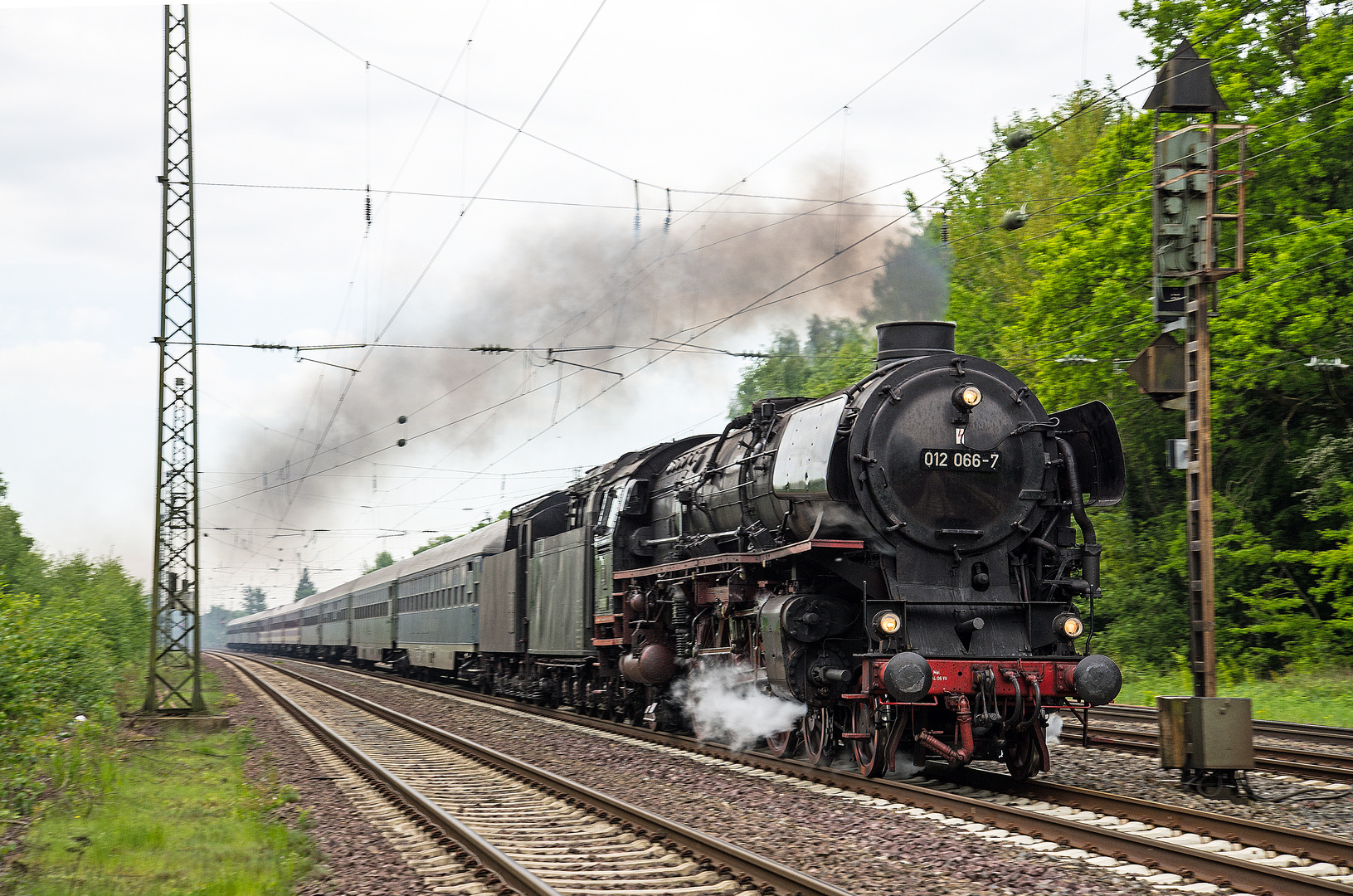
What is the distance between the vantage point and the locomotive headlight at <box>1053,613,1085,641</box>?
31.3 ft

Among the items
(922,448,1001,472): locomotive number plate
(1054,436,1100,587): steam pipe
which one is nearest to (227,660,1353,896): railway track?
(1054,436,1100,587): steam pipe

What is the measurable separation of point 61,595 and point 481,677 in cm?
950

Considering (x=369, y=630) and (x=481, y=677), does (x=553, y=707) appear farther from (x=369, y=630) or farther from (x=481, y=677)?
(x=369, y=630)

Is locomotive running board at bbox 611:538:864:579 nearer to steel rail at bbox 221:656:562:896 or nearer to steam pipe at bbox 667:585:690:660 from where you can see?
steam pipe at bbox 667:585:690:660

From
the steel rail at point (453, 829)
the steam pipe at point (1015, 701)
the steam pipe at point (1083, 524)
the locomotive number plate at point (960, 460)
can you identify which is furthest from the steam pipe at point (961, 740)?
the steel rail at point (453, 829)

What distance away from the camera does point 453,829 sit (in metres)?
7.97

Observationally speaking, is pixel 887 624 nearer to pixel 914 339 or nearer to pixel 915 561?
pixel 915 561

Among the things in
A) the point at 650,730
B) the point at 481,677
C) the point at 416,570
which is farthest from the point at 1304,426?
the point at 416,570

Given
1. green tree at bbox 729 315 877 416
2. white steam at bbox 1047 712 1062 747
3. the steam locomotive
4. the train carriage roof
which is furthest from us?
green tree at bbox 729 315 877 416

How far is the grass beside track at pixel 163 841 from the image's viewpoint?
22.0 ft

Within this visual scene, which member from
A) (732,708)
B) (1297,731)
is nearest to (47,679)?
(732,708)

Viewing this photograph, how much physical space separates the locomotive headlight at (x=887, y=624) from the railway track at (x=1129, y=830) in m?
1.20

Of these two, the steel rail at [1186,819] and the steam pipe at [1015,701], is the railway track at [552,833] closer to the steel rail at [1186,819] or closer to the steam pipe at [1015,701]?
the steel rail at [1186,819]

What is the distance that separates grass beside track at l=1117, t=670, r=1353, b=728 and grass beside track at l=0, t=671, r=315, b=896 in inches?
482
